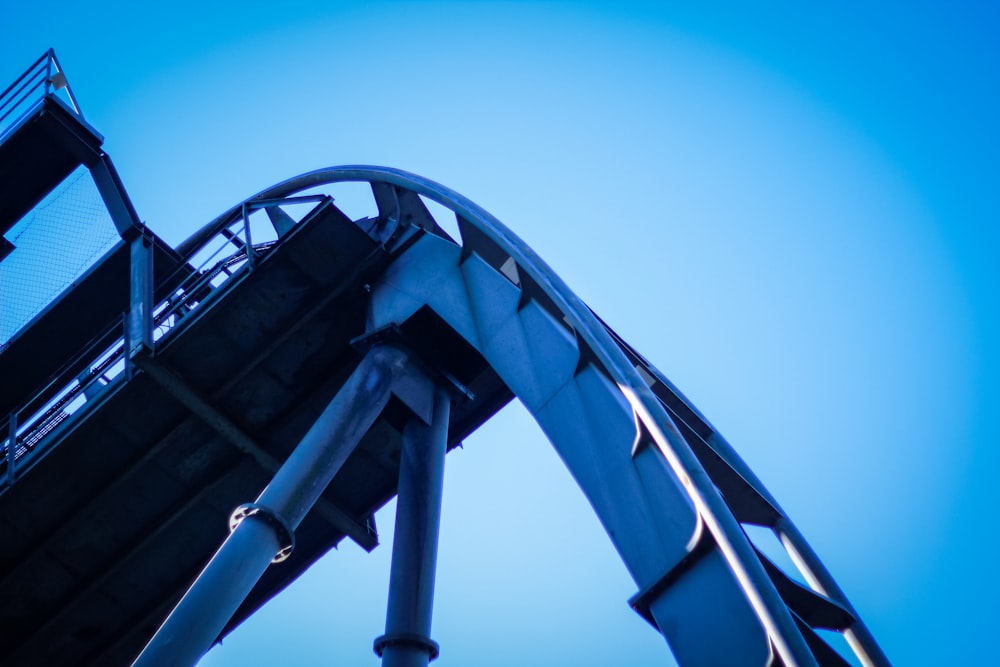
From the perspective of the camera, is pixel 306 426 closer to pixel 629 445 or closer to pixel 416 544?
pixel 416 544

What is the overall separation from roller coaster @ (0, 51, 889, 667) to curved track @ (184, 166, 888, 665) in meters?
0.02

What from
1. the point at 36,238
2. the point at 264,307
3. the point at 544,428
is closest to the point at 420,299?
the point at 264,307

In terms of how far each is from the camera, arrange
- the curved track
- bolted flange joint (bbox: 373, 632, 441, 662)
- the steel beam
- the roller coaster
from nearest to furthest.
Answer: the curved track < the roller coaster < bolted flange joint (bbox: 373, 632, 441, 662) < the steel beam

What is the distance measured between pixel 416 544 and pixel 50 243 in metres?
9.12

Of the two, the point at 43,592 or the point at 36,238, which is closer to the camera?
the point at 43,592

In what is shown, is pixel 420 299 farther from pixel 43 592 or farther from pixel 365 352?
pixel 43 592

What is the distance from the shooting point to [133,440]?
10156mm

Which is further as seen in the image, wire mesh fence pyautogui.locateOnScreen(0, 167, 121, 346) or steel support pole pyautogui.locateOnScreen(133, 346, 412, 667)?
wire mesh fence pyautogui.locateOnScreen(0, 167, 121, 346)

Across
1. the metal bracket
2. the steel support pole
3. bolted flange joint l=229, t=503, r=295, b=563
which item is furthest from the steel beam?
bolted flange joint l=229, t=503, r=295, b=563

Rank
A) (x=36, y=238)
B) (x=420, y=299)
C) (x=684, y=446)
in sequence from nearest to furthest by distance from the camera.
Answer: (x=684, y=446), (x=420, y=299), (x=36, y=238)

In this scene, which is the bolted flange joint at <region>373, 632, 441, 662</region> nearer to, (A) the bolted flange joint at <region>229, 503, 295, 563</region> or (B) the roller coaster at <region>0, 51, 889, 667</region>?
(B) the roller coaster at <region>0, 51, 889, 667</region>

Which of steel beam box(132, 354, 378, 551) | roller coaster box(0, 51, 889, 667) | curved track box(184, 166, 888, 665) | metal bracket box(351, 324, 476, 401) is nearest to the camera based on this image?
curved track box(184, 166, 888, 665)

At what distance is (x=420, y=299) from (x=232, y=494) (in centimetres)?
325

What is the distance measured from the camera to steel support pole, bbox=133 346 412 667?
6.73m
